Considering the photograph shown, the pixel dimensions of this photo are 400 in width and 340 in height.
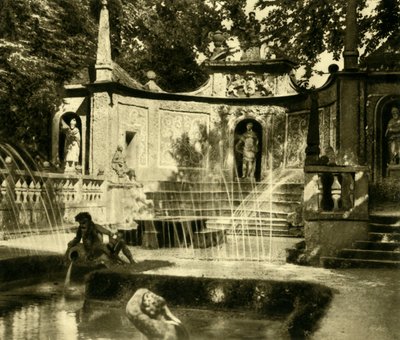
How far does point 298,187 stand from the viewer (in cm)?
1952

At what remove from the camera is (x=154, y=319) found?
16.6ft

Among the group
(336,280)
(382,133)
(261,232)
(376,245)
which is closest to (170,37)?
(382,133)

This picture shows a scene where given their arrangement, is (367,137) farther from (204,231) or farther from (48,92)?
(48,92)

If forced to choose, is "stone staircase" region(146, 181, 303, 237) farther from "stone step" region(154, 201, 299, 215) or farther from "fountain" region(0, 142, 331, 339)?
"fountain" region(0, 142, 331, 339)

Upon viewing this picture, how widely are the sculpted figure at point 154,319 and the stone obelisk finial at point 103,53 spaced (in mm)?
15614

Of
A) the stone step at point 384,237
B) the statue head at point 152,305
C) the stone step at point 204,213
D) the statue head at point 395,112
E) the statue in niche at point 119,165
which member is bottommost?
the statue head at point 152,305

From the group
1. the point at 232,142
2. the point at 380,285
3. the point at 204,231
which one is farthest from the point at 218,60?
the point at 380,285

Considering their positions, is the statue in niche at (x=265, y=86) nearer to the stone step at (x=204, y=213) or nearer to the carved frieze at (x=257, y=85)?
the carved frieze at (x=257, y=85)

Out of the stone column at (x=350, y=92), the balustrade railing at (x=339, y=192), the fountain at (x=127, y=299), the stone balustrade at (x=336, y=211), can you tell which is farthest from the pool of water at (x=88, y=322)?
the stone column at (x=350, y=92)

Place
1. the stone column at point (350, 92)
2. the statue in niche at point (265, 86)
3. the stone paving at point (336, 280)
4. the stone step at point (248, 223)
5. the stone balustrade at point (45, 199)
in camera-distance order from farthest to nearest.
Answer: the statue in niche at point (265, 86) → the stone step at point (248, 223) → the stone column at point (350, 92) → the stone balustrade at point (45, 199) → the stone paving at point (336, 280)

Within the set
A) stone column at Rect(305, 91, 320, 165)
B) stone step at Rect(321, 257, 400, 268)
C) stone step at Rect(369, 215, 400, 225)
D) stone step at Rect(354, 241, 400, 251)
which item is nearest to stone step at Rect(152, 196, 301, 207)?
stone step at Rect(369, 215, 400, 225)

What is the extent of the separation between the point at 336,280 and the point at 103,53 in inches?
543

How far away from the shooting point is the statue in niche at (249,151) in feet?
74.1

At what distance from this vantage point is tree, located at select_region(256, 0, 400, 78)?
18.2 metres
